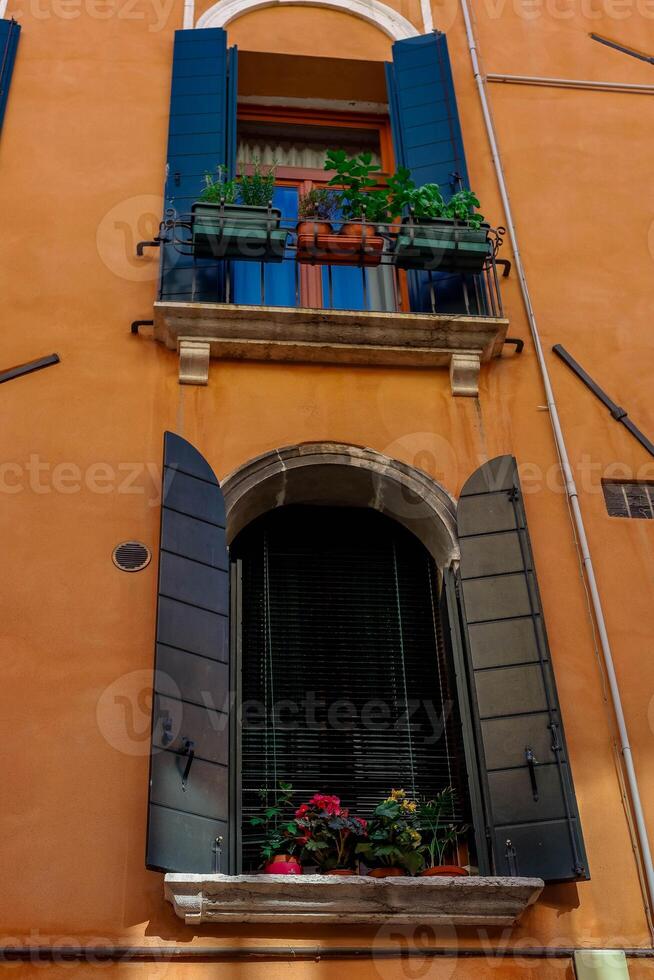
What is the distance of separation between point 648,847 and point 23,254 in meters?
5.29

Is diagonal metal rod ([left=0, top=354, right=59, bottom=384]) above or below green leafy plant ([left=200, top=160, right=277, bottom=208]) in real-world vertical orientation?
below

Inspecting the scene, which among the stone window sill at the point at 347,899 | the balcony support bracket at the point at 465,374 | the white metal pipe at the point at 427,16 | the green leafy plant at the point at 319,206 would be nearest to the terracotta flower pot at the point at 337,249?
the green leafy plant at the point at 319,206

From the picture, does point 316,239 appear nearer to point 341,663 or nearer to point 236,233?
point 236,233

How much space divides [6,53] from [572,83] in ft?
14.1

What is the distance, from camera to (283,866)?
607cm

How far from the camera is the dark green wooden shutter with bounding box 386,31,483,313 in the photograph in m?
8.29

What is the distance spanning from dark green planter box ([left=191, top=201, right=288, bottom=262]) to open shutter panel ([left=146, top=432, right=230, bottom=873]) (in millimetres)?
1326

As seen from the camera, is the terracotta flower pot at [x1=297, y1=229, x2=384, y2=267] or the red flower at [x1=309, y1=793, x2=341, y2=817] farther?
the terracotta flower pot at [x1=297, y1=229, x2=384, y2=267]

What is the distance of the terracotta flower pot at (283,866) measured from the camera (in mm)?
6047

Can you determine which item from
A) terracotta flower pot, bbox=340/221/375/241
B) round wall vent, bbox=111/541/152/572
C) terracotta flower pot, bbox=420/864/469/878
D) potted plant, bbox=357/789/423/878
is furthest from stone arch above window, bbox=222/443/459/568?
terracotta flower pot, bbox=420/864/469/878

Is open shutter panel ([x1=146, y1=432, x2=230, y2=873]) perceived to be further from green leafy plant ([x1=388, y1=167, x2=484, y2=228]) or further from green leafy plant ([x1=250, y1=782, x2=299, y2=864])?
green leafy plant ([x1=388, y1=167, x2=484, y2=228])

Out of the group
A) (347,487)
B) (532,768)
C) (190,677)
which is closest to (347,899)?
(532,768)

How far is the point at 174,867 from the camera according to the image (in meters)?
5.83

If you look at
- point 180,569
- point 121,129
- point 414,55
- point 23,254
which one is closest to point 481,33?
point 414,55
